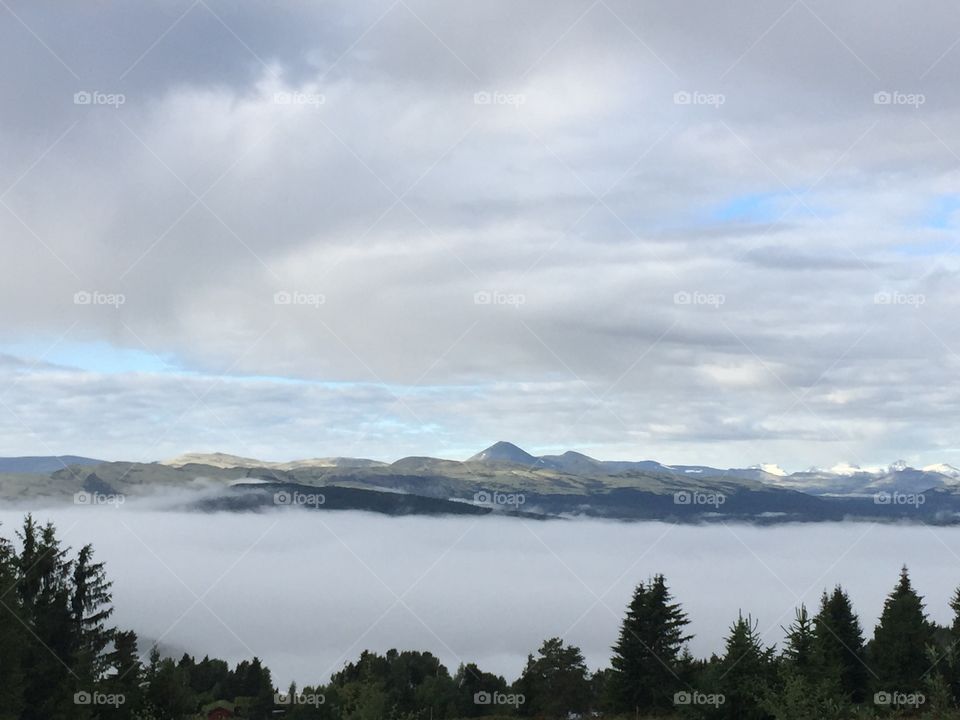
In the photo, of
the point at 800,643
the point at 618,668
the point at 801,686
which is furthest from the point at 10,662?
the point at 618,668

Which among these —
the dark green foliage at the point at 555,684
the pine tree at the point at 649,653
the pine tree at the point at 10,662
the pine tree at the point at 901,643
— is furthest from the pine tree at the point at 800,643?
the dark green foliage at the point at 555,684

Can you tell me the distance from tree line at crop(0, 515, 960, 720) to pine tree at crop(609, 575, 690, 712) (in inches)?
3.9

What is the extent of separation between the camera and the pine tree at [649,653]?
8188cm

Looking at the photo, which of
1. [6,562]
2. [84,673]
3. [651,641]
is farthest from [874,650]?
[6,562]

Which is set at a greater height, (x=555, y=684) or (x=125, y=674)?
(x=125, y=674)

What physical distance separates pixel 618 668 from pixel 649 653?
292 centimetres

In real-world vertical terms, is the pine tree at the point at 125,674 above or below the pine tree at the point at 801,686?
below

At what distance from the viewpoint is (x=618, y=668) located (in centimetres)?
8400

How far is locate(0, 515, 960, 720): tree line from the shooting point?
52.3 m

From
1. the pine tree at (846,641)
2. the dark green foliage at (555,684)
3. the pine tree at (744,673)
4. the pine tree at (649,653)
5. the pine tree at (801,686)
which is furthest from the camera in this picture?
the dark green foliage at (555,684)

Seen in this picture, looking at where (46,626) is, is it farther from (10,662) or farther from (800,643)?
(800,643)

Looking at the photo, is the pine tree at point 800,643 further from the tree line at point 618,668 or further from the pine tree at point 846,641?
the pine tree at point 846,641

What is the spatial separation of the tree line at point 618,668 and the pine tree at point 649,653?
0.10 m

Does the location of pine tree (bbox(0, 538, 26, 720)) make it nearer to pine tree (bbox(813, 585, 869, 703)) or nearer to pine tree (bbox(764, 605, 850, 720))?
pine tree (bbox(764, 605, 850, 720))
